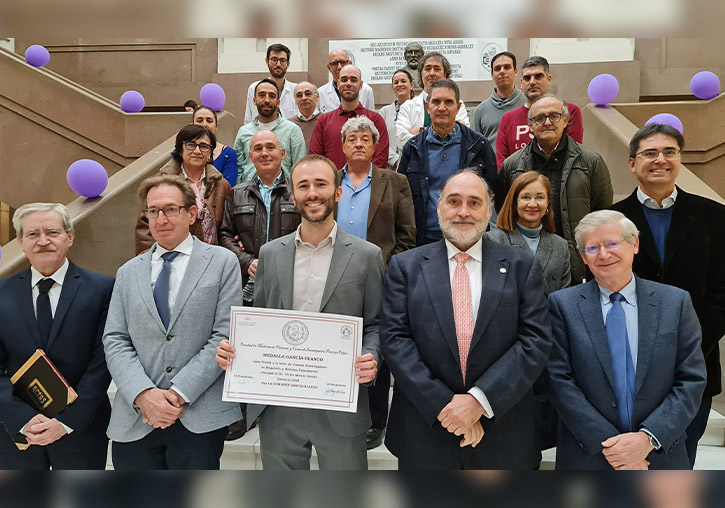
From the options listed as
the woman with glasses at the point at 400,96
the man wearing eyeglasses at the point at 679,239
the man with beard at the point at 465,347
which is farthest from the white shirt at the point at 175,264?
the woman with glasses at the point at 400,96

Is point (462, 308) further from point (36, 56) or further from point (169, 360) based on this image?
point (36, 56)

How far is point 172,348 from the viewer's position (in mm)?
2803

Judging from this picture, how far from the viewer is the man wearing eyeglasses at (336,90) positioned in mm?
6805

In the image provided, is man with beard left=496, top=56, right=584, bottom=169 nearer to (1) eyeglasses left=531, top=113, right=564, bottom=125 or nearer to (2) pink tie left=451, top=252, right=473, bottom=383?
(1) eyeglasses left=531, top=113, right=564, bottom=125

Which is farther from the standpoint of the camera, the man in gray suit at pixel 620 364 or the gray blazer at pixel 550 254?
the gray blazer at pixel 550 254

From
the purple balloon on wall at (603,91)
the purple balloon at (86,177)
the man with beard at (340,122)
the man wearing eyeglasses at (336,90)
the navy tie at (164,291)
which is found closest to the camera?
the navy tie at (164,291)

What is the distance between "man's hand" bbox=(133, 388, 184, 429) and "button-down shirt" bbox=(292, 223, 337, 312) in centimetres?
67

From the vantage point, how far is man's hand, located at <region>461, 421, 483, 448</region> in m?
2.56

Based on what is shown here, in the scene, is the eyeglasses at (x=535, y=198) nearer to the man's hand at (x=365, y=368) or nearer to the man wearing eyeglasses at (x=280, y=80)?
the man's hand at (x=365, y=368)

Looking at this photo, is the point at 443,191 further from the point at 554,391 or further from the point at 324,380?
the point at 324,380

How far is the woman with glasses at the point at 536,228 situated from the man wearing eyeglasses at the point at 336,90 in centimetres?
305

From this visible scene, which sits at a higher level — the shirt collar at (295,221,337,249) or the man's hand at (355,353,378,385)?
the shirt collar at (295,221,337,249)

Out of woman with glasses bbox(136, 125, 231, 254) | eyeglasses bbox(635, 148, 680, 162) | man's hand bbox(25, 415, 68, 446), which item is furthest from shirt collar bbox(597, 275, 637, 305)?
woman with glasses bbox(136, 125, 231, 254)

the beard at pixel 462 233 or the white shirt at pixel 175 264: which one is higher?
the beard at pixel 462 233
